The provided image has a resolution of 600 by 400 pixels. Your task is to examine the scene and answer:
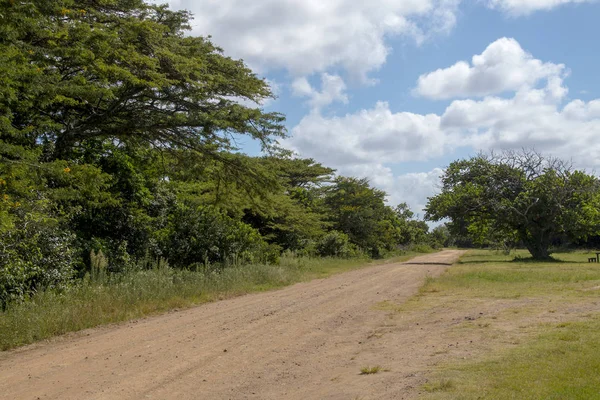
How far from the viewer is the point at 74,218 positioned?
1686cm

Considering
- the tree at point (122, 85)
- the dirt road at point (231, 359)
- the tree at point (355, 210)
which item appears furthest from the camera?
the tree at point (355, 210)

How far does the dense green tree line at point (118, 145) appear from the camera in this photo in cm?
1178

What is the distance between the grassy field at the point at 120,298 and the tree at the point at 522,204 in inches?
820

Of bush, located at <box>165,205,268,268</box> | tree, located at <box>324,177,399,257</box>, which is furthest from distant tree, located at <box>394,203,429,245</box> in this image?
bush, located at <box>165,205,268,268</box>

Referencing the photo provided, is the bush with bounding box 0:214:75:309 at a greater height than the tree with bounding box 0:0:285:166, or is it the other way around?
the tree with bounding box 0:0:285:166

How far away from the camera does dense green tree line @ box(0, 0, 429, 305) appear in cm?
1178

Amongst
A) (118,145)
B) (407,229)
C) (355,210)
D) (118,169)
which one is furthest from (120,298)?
(407,229)

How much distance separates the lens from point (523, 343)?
784cm

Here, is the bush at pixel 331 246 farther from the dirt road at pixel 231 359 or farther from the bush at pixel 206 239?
the dirt road at pixel 231 359

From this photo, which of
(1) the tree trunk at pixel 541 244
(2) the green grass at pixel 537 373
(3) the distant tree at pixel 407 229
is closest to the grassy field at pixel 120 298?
(2) the green grass at pixel 537 373

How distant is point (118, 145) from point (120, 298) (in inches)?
342

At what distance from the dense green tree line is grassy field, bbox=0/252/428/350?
105 centimetres

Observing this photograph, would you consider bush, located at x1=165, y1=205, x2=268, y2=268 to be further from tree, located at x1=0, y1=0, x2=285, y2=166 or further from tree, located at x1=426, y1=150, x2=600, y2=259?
tree, located at x1=426, y1=150, x2=600, y2=259

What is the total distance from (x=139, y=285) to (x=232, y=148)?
5929mm
